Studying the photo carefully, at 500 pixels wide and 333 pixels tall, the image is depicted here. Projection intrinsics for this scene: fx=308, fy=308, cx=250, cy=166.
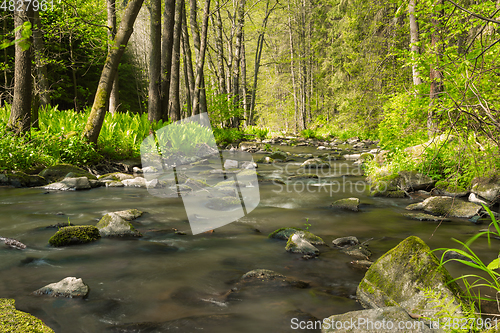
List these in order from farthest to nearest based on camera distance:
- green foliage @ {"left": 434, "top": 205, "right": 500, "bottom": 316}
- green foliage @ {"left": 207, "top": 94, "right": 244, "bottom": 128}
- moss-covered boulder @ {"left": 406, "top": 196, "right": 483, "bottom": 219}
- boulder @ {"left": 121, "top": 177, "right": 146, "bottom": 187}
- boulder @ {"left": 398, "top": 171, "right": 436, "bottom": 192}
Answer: green foliage @ {"left": 207, "top": 94, "right": 244, "bottom": 128}
boulder @ {"left": 121, "top": 177, "right": 146, "bottom": 187}
boulder @ {"left": 398, "top": 171, "right": 436, "bottom": 192}
moss-covered boulder @ {"left": 406, "top": 196, "right": 483, "bottom": 219}
green foliage @ {"left": 434, "top": 205, "right": 500, "bottom": 316}

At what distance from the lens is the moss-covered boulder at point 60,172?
665 cm

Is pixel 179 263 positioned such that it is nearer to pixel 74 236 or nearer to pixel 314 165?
pixel 74 236

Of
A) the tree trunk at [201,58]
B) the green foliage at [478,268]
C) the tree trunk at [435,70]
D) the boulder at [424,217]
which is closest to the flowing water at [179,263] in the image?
the boulder at [424,217]

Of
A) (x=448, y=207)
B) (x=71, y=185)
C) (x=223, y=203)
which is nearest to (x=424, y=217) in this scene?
(x=448, y=207)

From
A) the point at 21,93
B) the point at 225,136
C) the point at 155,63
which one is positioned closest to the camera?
the point at 21,93

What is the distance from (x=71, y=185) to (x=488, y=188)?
26.6ft

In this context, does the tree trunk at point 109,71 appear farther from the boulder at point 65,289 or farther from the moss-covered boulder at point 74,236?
the boulder at point 65,289

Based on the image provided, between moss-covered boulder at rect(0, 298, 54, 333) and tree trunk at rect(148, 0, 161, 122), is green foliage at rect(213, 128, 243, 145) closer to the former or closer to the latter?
tree trunk at rect(148, 0, 161, 122)

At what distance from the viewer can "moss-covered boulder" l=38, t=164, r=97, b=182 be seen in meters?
6.65

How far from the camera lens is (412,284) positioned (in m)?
2.34

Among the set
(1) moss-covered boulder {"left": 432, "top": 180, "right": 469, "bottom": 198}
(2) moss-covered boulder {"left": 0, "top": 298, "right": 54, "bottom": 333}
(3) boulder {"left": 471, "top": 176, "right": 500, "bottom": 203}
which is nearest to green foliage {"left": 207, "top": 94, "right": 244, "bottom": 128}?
(1) moss-covered boulder {"left": 432, "top": 180, "right": 469, "bottom": 198}

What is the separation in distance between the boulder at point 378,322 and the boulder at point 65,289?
197 centimetres

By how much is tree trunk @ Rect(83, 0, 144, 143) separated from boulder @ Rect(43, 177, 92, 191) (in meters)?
1.55

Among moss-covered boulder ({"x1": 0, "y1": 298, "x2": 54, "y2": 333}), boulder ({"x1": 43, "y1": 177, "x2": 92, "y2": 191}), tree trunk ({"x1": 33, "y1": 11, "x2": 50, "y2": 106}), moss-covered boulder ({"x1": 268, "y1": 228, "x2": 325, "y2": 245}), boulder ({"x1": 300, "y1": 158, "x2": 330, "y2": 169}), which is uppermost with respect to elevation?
tree trunk ({"x1": 33, "y1": 11, "x2": 50, "y2": 106})
